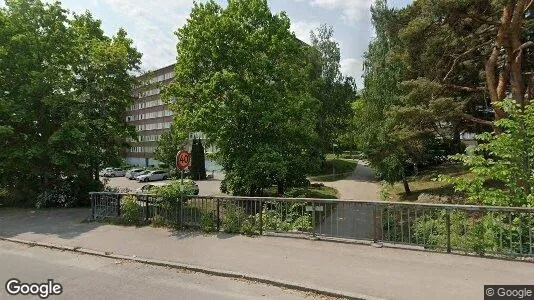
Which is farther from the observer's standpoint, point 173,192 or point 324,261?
point 173,192

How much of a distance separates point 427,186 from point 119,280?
2498cm

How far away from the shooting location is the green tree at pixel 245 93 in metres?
17.7

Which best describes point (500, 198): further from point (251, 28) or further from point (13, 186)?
point (13, 186)

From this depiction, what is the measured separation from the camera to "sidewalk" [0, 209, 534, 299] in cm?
574

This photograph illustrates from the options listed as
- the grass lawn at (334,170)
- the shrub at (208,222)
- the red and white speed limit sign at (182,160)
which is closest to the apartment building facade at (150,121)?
the grass lawn at (334,170)

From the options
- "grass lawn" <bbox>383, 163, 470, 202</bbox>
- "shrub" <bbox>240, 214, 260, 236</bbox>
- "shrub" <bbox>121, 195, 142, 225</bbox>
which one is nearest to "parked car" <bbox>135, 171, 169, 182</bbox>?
"grass lawn" <bbox>383, 163, 470, 202</bbox>

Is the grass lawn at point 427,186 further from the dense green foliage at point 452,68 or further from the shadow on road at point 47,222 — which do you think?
the shadow on road at point 47,222

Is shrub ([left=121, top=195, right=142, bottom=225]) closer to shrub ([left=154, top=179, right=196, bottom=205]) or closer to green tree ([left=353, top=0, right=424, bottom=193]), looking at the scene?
shrub ([left=154, top=179, right=196, bottom=205])

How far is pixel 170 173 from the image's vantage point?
46.8m

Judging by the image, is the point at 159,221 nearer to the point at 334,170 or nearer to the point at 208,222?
the point at 208,222

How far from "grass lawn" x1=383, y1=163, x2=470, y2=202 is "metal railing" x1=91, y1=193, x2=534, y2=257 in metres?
14.2

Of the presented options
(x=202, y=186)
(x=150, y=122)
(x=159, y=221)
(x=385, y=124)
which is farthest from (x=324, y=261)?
(x=150, y=122)

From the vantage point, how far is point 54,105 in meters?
15.9

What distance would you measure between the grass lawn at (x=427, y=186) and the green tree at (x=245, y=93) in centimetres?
831
